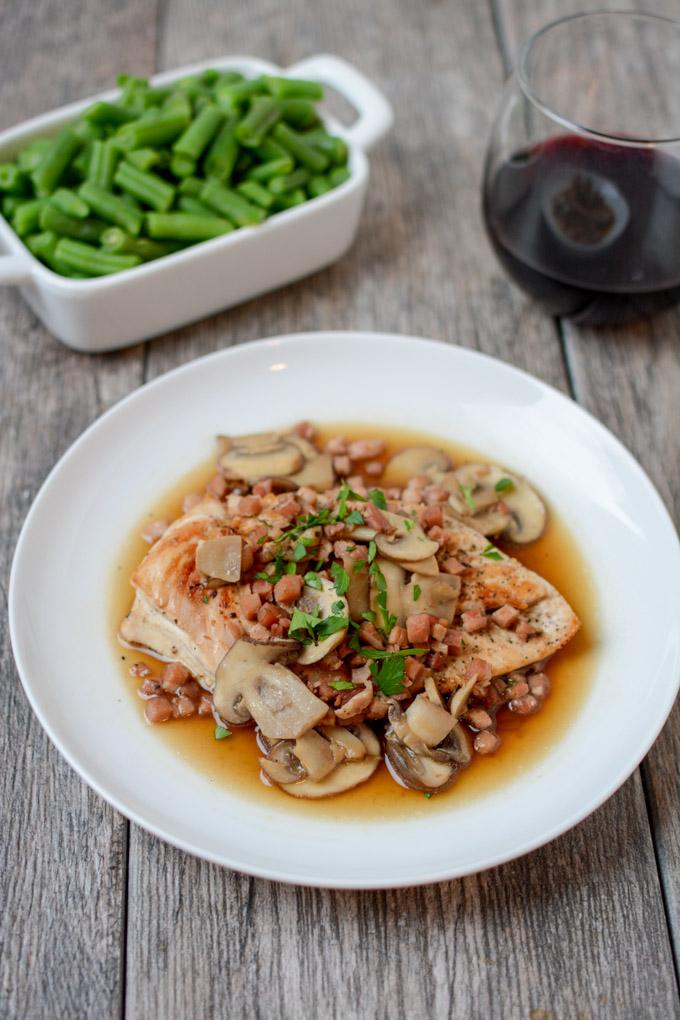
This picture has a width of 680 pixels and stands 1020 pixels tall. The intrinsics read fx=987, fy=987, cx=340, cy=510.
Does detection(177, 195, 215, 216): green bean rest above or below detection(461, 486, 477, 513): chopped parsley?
above

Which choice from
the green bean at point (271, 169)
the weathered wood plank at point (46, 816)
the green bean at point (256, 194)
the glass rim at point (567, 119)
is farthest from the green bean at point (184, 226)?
the glass rim at point (567, 119)

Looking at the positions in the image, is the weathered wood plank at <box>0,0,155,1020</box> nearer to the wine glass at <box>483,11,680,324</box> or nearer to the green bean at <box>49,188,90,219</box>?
the green bean at <box>49,188,90,219</box>

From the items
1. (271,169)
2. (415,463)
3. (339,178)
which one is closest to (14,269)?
(271,169)

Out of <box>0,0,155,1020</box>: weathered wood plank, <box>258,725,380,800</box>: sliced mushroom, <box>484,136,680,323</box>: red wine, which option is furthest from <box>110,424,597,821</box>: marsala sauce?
<box>484,136,680,323</box>: red wine

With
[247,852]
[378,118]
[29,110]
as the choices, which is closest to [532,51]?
[378,118]

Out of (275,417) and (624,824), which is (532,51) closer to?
(275,417)

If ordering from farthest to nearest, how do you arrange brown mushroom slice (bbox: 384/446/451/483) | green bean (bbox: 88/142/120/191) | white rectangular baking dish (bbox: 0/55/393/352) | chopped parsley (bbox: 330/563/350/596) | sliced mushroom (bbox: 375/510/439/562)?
green bean (bbox: 88/142/120/191)
white rectangular baking dish (bbox: 0/55/393/352)
brown mushroom slice (bbox: 384/446/451/483)
sliced mushroom (bbox: 375/510/439/562)
chopped parsley (bbox: 330/563/350/596)

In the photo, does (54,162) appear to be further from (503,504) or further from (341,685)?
(341,685)
